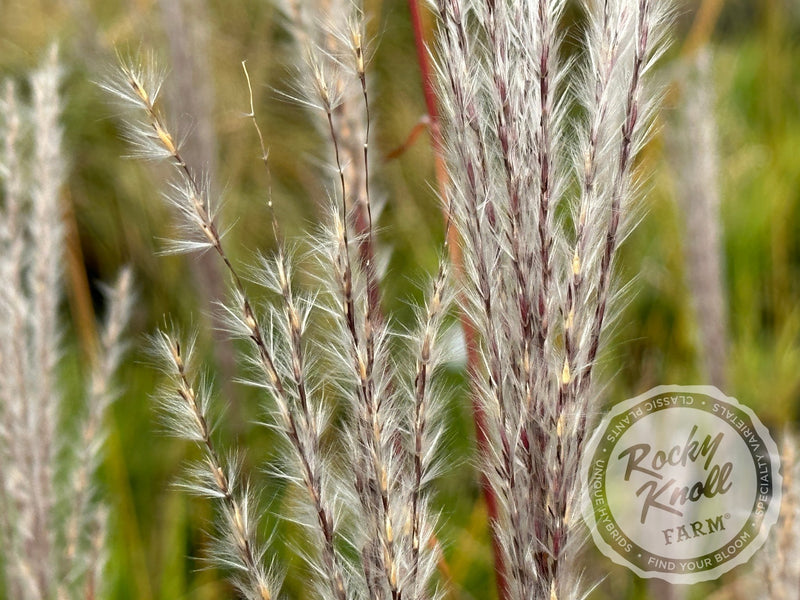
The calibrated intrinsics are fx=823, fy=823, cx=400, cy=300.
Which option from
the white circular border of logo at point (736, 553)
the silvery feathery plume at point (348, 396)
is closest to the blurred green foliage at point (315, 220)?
the white circular border of logo at point (736, 553)

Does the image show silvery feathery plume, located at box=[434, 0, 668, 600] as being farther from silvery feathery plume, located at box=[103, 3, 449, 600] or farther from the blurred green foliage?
the blurred green foliage

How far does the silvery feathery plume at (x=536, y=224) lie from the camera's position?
0.56m

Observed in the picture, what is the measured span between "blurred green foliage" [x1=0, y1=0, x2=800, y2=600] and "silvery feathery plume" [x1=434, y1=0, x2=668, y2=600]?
33 cm

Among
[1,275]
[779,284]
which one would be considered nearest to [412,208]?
[779,284]

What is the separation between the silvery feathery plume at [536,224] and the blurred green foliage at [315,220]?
1.08 feet

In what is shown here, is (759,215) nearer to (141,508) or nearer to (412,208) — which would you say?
(412,208)

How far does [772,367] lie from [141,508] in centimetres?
139

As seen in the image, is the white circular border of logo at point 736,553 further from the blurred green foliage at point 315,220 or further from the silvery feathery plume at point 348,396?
the silvery feathery plume at point 348,396

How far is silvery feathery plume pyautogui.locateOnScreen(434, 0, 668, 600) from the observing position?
0.56 meters

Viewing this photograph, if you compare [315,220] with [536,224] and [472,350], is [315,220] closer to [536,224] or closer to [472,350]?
[472,350]

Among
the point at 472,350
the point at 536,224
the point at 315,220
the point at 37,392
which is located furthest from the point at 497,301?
→ the point at 315,220

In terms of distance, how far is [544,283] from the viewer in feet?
1.88

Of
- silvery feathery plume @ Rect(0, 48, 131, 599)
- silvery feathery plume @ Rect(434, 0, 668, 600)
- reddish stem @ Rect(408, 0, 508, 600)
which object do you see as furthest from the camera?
silvery feathery plume @ Rect(0, 48, 131, 599)

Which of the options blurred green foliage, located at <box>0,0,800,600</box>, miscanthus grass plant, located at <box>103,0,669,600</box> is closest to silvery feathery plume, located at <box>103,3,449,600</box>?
miscanthus grass plant, located at <box>103,0,669,600</box>
